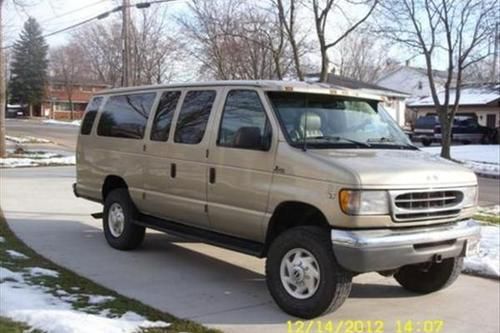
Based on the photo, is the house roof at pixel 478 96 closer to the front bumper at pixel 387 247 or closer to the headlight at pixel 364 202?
the front bumper at pixel 387 247

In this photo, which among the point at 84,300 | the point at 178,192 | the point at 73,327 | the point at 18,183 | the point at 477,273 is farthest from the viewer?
the point at 18,183

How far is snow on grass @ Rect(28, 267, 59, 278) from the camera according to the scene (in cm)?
660

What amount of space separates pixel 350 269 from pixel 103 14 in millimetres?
25134

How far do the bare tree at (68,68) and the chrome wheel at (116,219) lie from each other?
7975 centimetres

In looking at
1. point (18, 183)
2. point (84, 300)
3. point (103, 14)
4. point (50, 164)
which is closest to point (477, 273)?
point (84, 300)

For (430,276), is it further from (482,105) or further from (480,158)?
(482,105)

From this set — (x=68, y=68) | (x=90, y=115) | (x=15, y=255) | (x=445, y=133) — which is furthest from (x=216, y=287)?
(x=68, y=68)

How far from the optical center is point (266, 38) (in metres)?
23.4

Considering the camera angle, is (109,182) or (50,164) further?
(50,164)

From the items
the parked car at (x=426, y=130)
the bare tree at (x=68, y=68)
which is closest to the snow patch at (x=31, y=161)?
the parked car at (x=426, y=130)

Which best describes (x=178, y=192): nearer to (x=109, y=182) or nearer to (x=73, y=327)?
(x=109, y=182)

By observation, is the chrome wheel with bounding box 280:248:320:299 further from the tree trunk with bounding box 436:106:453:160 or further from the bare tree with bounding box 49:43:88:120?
the bare tree with bounding box 49:43:88:120

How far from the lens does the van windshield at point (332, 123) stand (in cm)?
596

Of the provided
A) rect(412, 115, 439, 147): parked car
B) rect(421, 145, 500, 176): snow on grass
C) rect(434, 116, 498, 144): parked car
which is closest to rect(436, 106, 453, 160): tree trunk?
rect(421, 145, 500, 176): snow on grass
